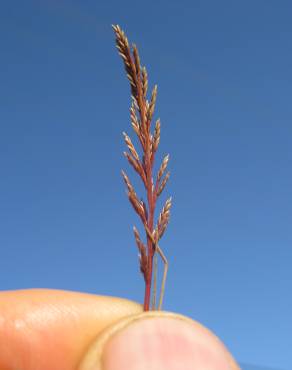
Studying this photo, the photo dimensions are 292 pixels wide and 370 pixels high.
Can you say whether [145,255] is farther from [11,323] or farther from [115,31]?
[115,31]

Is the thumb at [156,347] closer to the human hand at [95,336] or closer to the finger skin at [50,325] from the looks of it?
the human hand at [95,336]

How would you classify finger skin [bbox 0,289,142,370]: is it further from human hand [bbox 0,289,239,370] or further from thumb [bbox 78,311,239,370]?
thumb [bbox 78,311,239,370]

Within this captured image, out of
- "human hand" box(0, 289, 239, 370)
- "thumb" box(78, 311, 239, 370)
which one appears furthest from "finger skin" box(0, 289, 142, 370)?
"thumb" box(78, 311, 239, 370)

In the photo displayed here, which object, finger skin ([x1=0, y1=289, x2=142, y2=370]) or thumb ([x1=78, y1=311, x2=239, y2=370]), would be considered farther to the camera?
finger skin ([x1=0, y1=289, x2=142, y2=370])

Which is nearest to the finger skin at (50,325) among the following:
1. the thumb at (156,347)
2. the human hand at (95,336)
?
the human hand at (95,336)

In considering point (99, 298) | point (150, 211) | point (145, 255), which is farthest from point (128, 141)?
point (99, 298)

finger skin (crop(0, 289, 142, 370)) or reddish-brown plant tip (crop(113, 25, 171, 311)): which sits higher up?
reddish-brown plant tip (crop(113, 25, 171, 311))
